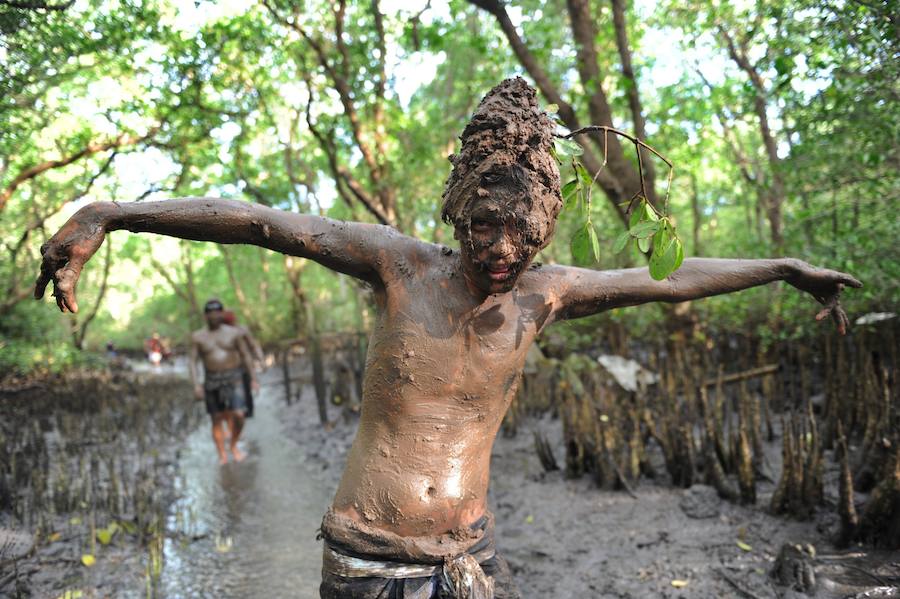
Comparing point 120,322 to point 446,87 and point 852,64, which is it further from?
point 852,64

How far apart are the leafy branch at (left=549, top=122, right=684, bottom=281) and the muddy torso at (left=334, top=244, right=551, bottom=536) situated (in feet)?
1.19

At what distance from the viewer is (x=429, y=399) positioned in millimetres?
2023

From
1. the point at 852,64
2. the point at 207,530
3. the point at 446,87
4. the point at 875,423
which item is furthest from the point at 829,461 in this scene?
the point at 446,87

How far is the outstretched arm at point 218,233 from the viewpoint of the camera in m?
1.64

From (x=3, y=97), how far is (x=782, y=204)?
37.5 ft

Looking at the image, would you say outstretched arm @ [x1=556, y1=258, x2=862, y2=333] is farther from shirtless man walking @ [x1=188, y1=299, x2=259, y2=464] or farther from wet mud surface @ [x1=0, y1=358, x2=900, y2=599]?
shirtless man walking @ [x1=188, y1=299, x2=259, y2=464]

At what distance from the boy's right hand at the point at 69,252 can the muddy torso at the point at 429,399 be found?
0.89 meters

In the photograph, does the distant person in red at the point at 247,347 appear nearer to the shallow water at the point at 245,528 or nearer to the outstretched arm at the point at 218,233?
the shallow water at the point at 245,528

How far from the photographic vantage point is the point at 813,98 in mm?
5672

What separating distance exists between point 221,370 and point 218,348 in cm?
29

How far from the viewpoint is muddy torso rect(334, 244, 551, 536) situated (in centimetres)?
197

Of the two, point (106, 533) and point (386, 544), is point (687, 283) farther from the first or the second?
point (106, 533)

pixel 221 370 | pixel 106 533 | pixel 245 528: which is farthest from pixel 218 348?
pixel 106 533

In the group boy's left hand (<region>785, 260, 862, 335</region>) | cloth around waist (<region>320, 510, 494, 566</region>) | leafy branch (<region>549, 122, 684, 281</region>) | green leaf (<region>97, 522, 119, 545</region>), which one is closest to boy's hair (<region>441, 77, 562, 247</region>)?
leafy branch (<region>549, 122, 684, 281</region>)
